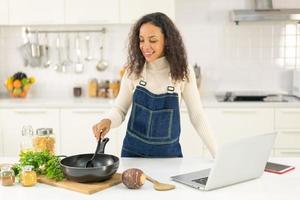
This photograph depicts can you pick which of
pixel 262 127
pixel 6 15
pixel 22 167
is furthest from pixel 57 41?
pixel 22 167

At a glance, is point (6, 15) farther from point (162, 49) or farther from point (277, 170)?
point (277, 170)

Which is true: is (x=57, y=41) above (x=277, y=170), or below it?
above

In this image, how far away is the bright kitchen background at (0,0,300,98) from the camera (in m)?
4.41

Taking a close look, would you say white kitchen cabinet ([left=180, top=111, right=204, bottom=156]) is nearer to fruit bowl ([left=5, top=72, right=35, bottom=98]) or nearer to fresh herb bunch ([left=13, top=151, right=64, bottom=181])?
fruit bowl ([left=5, top=72, right=35, bottom=98])

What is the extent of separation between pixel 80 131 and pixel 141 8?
1.12 m

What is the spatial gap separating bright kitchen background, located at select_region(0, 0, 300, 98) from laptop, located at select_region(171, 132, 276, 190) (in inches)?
99.7

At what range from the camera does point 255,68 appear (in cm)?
446

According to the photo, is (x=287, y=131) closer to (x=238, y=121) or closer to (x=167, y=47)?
(x=238, y=121)

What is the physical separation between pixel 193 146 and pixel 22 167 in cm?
221

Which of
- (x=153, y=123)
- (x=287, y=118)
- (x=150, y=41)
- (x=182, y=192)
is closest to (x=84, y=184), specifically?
(x=182, y=192)

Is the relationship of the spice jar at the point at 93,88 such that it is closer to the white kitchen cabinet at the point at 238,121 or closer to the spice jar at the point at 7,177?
the white kitchen cabinet at the point at 238,121

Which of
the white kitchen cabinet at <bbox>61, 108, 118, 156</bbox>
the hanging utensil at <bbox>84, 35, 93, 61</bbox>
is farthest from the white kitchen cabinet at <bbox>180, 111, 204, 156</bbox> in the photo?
the hanging utensil at <bbox>84, 35, 93, 61</bbox>

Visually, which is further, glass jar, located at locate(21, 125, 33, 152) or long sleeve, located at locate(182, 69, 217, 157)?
long sleeve, located at locate(182, 69, 217, 157)

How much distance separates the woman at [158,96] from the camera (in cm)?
250
